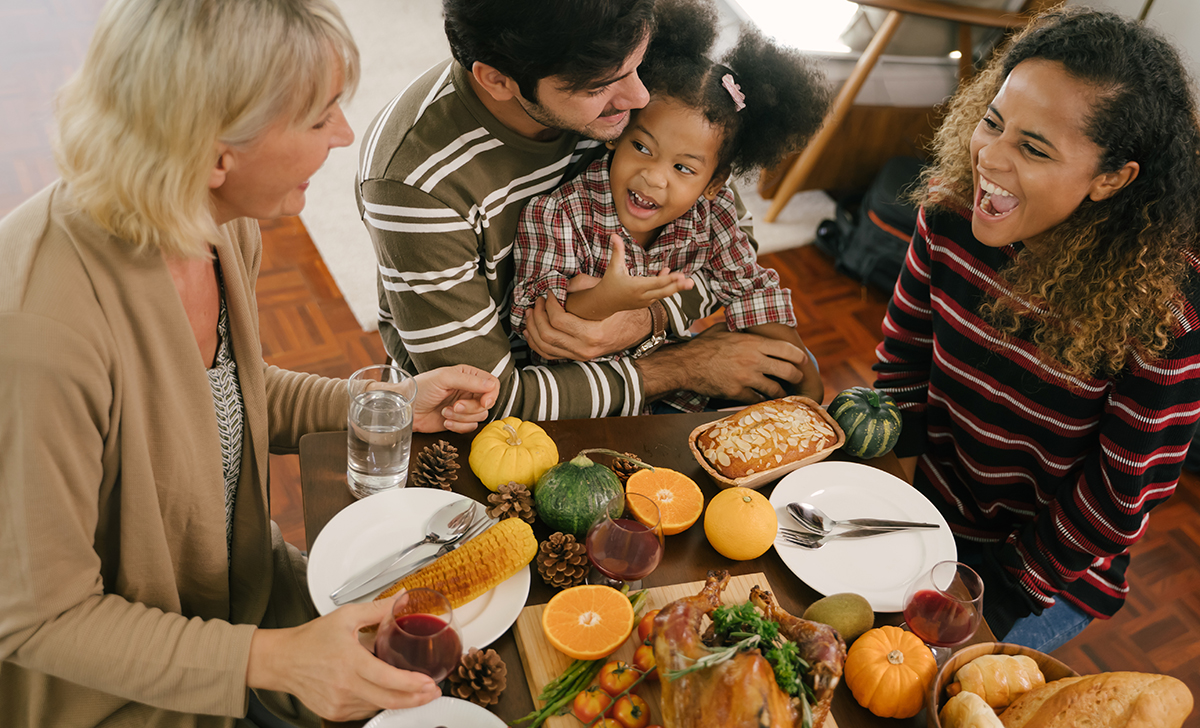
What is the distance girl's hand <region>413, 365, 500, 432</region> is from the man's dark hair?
53cm

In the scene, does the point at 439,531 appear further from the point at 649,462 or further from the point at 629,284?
the point at 629,284

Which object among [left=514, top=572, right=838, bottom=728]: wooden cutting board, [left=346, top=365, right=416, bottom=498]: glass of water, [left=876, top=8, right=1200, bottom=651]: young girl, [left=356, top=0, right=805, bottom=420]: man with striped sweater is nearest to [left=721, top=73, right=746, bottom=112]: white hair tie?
[left=356, top=0, right=805, bottom=420]: man with striped sweater

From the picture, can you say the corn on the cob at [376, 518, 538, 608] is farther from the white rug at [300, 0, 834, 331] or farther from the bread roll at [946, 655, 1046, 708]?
the white rug at [300, 0, 834, 331]

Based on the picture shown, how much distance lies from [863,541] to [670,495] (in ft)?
1.10

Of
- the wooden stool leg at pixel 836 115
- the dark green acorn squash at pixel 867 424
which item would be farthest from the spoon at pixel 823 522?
the wooden stool leg at pixel 836 115

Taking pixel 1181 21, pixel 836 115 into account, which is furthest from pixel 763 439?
pixel 1181 21

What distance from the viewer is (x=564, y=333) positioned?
1.80 m

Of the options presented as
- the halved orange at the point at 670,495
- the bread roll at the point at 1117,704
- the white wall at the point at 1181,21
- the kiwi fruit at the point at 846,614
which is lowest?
the halved orange at the point at 670,495

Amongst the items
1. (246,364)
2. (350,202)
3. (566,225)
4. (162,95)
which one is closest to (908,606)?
(566,225)

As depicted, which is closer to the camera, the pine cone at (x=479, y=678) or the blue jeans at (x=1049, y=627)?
the pine cone at (x=479, y=678)

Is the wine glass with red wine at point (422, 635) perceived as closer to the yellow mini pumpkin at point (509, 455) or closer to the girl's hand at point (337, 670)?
the girl's hand at point (337, 670)

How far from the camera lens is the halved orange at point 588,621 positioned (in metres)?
1.12

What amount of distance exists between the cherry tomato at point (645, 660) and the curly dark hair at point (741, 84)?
1095 mm

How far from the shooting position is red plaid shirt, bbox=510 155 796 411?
1776 millimetres
